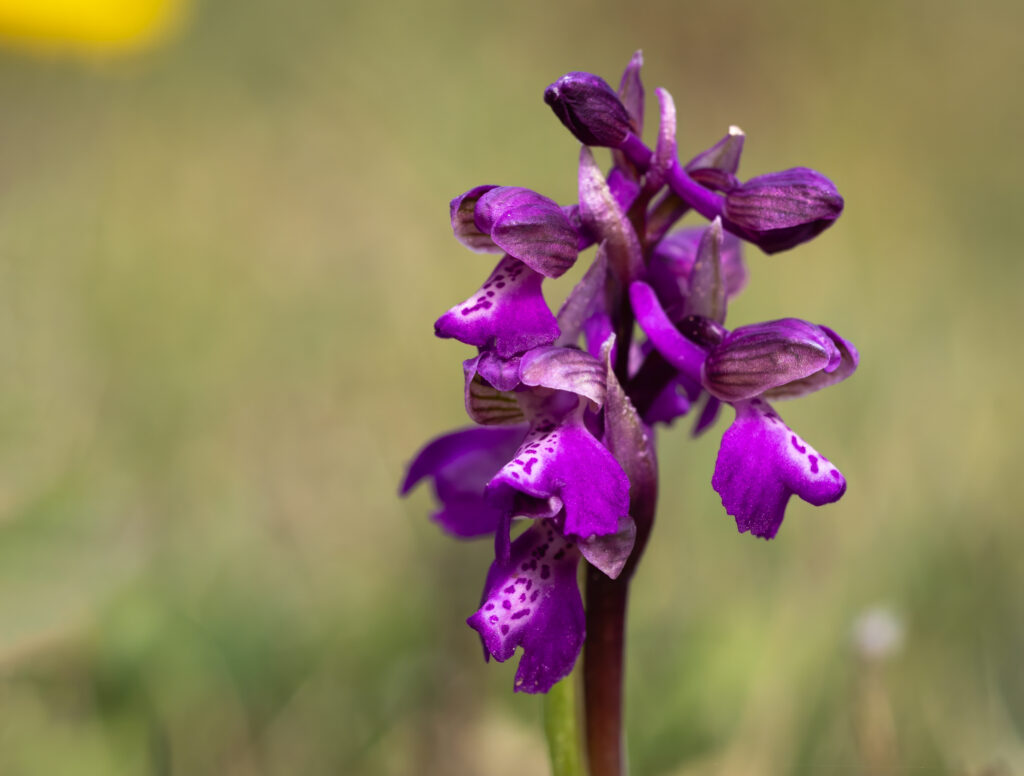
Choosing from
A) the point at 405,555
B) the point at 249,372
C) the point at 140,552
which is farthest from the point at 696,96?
the point at 140,552

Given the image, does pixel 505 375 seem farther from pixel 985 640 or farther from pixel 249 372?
pixel 249 372

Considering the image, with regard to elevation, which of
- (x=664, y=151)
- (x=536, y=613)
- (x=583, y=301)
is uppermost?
(x=664, y=151)

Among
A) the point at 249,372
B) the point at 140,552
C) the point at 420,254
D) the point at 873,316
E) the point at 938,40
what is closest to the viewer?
the point at 140,552

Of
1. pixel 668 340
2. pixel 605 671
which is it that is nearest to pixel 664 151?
pixel 668 340

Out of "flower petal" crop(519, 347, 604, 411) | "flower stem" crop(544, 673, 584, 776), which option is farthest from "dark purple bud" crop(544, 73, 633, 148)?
"flower stem" crop(544, 673, 584, 776)

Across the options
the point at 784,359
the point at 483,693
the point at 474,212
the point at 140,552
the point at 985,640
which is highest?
the point at 474,212

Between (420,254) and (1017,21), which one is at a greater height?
(420,254)

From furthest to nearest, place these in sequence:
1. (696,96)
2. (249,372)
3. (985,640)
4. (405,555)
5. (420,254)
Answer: (696,96) < (420,254) < (249,372) < (405,555) < (985,640)

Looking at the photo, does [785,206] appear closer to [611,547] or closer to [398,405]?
[611,547]
